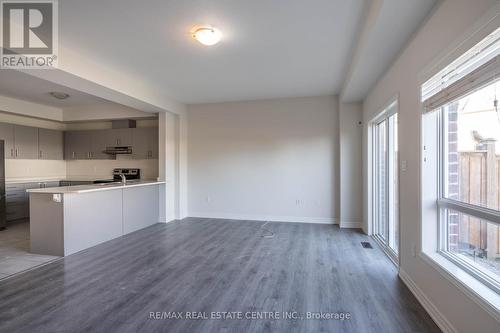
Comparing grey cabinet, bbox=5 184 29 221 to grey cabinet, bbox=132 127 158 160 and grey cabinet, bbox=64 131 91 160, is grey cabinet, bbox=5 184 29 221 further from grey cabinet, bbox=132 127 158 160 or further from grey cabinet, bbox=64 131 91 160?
grey cabinet, bbox=132 127 158 160

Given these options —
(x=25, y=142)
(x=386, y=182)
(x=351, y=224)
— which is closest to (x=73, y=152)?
(x=25, y=142)

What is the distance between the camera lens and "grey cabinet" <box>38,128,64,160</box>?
21.2 feet

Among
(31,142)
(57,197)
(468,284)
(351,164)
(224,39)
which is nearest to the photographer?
(468,284)

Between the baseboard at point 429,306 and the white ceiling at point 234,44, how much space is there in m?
2.52

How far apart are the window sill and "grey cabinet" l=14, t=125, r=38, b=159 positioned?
315 inches

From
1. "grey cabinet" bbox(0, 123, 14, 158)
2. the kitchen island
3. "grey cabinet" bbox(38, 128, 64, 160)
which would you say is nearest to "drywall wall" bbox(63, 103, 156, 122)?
"grey cabinet" bbox(38, 128, 64, 160)

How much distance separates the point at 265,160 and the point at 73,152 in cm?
535

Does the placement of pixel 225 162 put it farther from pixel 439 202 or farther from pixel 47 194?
pixel 439 202

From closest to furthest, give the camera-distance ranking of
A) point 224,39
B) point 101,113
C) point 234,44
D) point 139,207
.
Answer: point 224,39 < point 234,44 < point 139,207 < point 101,113

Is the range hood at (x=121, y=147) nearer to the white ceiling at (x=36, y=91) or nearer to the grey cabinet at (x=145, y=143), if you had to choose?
the grey cabinet at (x=145, y=143)

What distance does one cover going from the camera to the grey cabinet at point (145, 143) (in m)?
6.38

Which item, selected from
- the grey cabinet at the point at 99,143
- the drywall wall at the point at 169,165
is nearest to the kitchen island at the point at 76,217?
the drywall wall at the point at 169,165

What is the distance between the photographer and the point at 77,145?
6.99 m

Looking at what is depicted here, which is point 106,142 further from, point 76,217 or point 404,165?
point 404,165
